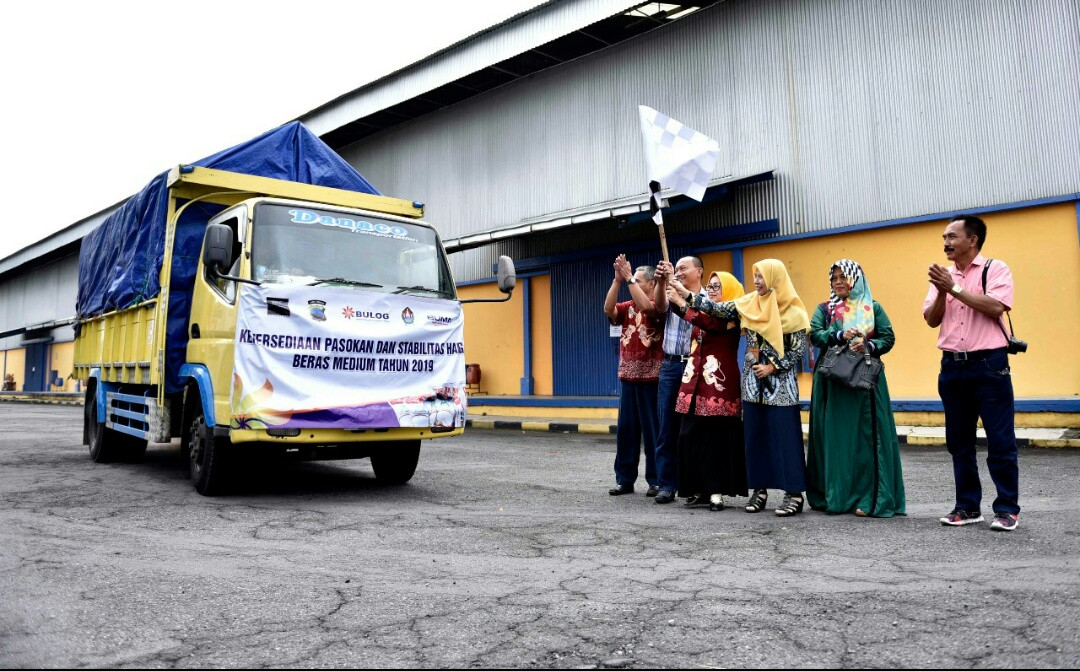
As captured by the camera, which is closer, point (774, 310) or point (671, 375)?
point (774, 310)

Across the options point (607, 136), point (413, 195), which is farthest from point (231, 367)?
point (413, 195)

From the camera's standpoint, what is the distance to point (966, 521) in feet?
16.6

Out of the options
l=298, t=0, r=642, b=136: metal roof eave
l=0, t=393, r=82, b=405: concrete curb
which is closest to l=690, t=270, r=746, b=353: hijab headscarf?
l=298, t=0, r=642, b=136: metal roof eave

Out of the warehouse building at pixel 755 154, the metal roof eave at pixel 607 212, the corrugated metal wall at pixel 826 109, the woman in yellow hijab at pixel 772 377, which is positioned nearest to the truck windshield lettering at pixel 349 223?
the woman in yellow hijab at pixel 772 377

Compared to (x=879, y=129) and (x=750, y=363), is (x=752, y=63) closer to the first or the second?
(x=879, y=129)

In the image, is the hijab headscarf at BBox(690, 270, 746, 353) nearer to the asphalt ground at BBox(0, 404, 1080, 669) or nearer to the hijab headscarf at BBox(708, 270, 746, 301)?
the hijab headscarf at BBox(708, 270, 746, 301)

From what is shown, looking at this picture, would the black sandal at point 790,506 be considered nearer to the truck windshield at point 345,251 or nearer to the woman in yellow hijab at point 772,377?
the woman in yellow hijab at point 772,377

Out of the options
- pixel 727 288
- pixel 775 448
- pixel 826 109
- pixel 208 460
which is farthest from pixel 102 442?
pixel 826 109

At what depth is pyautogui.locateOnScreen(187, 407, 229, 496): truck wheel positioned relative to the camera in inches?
247

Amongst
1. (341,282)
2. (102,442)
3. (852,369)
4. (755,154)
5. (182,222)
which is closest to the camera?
(852,369)

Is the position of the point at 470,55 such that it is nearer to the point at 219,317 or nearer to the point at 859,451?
the point at 219,317

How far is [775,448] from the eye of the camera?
18.3ft

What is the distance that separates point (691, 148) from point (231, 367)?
395 centimetres

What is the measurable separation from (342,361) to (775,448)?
335cm
